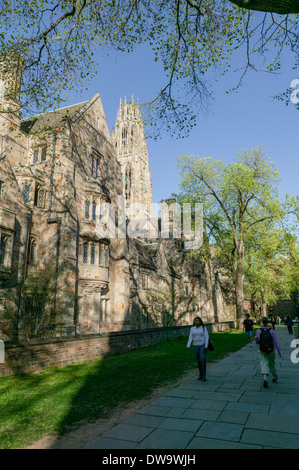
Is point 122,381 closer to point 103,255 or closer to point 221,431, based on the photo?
point 221,431

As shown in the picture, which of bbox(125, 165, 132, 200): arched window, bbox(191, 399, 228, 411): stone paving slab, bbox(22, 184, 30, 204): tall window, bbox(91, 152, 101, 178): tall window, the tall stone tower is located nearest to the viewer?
bbox(191, 399, 228, 411): stone paving slab

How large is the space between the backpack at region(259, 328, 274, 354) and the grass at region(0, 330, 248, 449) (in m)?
2.62

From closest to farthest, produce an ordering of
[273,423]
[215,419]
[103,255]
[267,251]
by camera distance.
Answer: [273,423], [215,419], [103,255], [267,251]

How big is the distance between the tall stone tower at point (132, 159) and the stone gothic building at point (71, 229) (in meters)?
48.9

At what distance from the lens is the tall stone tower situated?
77.4 m

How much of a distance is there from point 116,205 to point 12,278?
11929 millimetres

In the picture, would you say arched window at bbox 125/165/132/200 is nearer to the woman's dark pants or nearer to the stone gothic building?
the stone gothic building

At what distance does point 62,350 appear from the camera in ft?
34.5

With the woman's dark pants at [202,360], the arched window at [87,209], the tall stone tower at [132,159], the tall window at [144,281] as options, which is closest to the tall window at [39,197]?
the arched window at [87,209]

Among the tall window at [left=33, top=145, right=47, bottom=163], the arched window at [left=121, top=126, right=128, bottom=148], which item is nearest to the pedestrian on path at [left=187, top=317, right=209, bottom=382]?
the tall window at [left=33, top=145, right=47, bottom=163]

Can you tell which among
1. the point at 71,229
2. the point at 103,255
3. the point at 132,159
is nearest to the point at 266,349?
the point at 71,229

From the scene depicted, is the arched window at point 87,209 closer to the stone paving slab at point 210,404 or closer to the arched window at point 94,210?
the arched window at point 94,210

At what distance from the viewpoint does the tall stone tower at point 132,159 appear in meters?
77.4

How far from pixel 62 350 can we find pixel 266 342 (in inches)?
258
